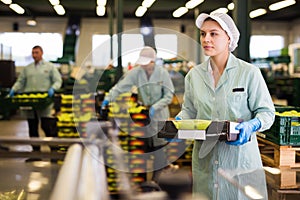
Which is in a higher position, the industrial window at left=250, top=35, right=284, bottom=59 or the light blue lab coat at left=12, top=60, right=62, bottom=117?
the industrial window at left=250, top=35, right=284, bottom=59

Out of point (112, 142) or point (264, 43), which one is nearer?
point (112, 142)

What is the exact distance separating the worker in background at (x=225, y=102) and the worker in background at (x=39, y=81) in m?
3.75

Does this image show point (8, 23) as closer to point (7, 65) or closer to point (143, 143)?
point (7, 65)

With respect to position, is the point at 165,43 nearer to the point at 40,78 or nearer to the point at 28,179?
the point at 28,179

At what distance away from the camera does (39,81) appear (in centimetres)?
595

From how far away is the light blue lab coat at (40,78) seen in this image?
592 centimetres

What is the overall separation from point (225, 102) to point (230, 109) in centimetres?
5

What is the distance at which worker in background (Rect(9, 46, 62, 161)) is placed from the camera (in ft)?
19.3

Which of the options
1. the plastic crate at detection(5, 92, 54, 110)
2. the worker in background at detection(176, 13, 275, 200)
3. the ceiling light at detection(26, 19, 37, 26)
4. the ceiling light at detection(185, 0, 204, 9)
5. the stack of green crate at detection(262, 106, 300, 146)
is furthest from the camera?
the ceiling light at detection(26, 19, 37, 26)

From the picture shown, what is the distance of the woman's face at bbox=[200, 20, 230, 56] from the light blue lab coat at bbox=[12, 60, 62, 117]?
3.85 m

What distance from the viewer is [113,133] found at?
427 centimetres

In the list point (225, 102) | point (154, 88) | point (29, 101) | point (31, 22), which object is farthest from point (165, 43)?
point (31, 22)

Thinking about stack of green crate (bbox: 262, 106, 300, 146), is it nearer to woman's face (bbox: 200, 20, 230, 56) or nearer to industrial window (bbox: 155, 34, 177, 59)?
woman's face (bbox: 200, 20, 230, 56)

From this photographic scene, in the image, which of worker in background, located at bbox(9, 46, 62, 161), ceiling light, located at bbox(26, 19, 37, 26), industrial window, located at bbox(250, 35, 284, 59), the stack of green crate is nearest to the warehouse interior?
the stack of green crate
